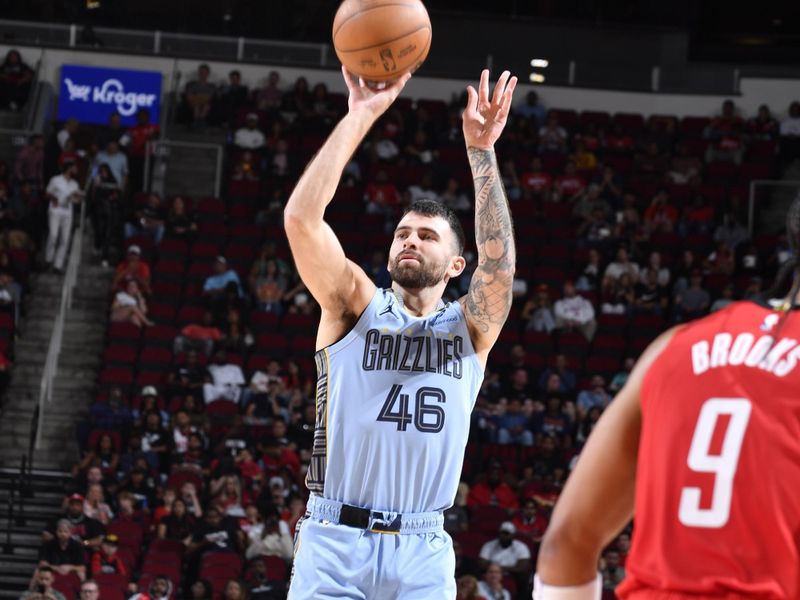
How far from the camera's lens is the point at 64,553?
38.7 feet

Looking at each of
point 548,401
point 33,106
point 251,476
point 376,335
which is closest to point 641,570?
point 376,335

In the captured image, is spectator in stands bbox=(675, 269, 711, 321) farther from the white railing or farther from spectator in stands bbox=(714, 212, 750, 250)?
the white railing

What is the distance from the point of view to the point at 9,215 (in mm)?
17422

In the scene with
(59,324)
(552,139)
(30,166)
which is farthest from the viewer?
(552,139)

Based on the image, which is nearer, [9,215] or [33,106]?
[9,215]

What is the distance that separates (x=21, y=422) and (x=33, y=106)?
643 centimetres

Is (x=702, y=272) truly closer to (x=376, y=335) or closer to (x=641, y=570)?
(x=376, y=335)

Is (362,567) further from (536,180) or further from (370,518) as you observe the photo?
(536,180)

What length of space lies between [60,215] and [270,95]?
4.67 metres

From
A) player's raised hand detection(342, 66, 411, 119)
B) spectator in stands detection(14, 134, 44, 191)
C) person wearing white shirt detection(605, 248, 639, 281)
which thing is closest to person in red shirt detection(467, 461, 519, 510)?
person wearing white shirt detection(605, 248, 639, 281)

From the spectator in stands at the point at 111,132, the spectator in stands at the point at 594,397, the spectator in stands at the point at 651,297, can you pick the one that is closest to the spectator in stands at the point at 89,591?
the spectator in stands at the point at 594,397

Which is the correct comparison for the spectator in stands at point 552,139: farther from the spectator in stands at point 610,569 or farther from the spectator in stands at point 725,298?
the spectator in stands at point 610,569

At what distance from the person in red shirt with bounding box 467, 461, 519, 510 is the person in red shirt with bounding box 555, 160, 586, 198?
680 centimetres

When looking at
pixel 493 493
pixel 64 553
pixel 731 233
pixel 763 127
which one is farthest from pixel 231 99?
pixel 64 553
